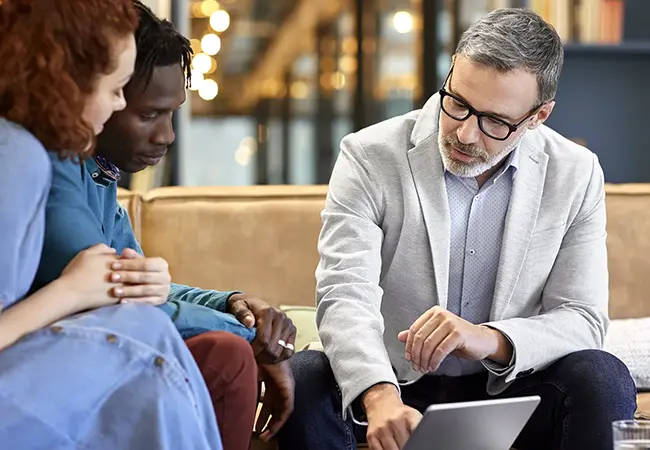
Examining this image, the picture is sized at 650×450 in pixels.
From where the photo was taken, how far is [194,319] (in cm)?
155

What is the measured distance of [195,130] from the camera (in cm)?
462

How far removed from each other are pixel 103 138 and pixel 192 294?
323mm

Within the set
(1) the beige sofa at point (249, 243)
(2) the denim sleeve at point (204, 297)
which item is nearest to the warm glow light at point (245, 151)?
(1) the beige sofa at point (249, 243)

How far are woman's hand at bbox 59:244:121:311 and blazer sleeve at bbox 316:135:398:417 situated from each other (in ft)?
1.82

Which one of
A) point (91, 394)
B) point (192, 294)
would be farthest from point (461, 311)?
point (91, 394)

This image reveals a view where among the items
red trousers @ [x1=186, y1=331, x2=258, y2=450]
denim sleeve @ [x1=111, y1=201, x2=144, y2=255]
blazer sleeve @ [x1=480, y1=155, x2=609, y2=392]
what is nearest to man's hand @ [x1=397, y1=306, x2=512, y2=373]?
blazer sleeve @ [x1=480, y1=155, x2=609, y2=392]

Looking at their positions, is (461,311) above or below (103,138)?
below

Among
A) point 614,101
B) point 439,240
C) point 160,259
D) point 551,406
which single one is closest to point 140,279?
point 160,259

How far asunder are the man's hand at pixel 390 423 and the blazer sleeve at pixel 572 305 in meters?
0.32

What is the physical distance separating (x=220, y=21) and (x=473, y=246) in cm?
280

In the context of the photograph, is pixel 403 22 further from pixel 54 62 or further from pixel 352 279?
pixel 54 62

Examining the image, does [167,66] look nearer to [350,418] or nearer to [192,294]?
[192,294]

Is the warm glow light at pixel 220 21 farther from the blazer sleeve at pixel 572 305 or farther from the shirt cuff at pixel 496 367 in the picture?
the shirt cuff at pixel 496 367

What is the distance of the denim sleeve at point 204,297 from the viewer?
1782 mm
